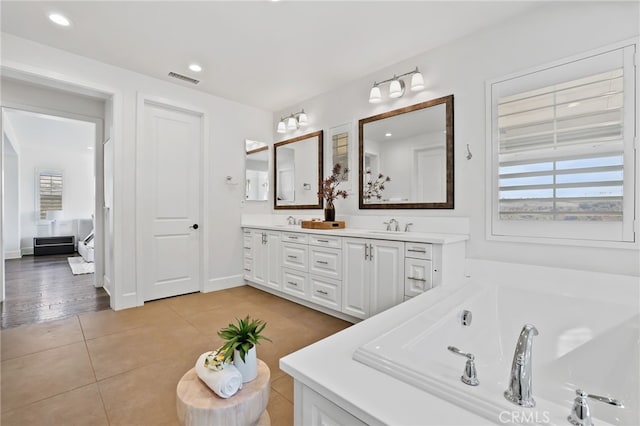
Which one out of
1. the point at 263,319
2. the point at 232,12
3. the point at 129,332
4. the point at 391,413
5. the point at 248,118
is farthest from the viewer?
the point at 248,118

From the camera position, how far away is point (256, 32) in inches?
102

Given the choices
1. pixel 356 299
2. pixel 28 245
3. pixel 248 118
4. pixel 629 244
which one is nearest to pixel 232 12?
pixel 248 118

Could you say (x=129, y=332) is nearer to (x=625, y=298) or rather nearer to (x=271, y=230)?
(x=271, y=230)

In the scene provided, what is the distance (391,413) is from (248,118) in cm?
422

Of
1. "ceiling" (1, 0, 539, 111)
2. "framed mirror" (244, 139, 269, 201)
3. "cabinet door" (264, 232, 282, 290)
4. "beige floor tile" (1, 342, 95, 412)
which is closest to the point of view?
"beige floor tile" (1, 342, 95, 412)

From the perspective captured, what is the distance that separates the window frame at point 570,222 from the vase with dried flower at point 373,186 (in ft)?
3.38

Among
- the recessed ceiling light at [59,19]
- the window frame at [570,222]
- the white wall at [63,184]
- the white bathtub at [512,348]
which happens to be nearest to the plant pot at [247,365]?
the white bathtub at [512,348]

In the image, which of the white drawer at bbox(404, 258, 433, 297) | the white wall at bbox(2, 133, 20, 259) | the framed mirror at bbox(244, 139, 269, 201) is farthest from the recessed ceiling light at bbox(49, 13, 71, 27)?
the white wall at bbox(2, 133, 20, 259)

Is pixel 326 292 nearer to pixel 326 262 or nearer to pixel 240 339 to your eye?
pixel 326 262

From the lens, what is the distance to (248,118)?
438cm

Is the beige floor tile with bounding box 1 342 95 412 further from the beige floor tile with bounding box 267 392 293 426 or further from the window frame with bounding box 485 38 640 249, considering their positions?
the window frame with bounding box 485 38 640 249

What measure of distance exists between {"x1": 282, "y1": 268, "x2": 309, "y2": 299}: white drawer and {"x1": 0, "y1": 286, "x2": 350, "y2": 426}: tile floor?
151mm

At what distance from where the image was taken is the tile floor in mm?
1622

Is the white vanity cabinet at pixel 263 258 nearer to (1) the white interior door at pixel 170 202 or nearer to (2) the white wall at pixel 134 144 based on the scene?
(2) the white wall at pixel 134 144
